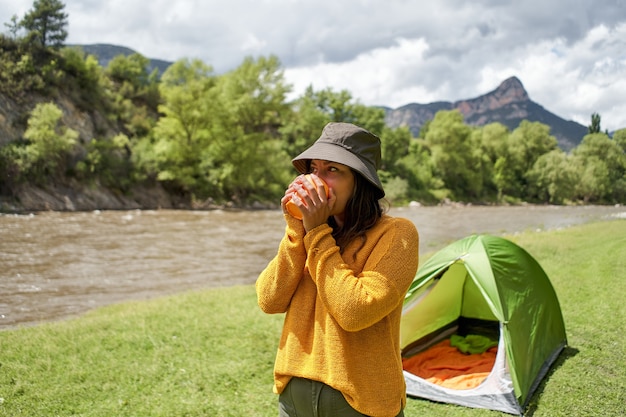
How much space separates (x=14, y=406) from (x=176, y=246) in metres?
13.2

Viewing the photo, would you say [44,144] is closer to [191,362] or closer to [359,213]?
[191,362]

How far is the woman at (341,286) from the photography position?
75.5 inches

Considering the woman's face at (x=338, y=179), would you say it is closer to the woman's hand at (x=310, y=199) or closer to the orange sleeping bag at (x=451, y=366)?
the woman's hand at (x=310, y=199)

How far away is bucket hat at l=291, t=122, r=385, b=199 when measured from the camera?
6.64 ft

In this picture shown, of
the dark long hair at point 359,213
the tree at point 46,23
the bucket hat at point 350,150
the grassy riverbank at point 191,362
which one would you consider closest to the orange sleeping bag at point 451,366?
the grassy riverbank at point 191,362

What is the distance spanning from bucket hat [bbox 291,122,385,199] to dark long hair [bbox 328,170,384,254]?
0.20ft

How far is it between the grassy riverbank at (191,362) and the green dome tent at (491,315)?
7.7 inches

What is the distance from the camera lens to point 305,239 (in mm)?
2016

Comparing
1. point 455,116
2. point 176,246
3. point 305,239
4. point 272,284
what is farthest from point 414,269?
point 455,116

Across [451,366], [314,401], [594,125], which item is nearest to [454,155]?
[594,125]

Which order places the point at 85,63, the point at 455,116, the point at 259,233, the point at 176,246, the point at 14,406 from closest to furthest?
the point at 14,406
the point at 176,246
the point at 259,233
the point at 85,63
the point at 455,116

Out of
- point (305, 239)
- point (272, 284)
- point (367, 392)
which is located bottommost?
point (367, 392)

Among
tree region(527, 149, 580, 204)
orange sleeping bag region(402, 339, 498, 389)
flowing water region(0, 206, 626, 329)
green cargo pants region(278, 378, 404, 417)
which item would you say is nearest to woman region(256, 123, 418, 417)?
green cargo pants region(278, 378, 404, 417)

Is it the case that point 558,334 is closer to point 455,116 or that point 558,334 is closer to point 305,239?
point 305,239
